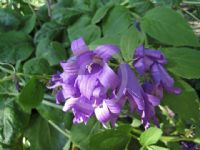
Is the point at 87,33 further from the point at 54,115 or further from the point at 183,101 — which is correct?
the point at 183,101

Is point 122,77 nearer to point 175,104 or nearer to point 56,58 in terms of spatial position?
point 175,104

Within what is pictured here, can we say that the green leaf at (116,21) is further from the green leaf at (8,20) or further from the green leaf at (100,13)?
the green leaf at (8,20)

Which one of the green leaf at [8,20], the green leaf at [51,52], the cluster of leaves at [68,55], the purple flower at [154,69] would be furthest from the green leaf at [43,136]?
the purple flower at [154,69]

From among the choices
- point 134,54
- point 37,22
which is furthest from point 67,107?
point 37,22

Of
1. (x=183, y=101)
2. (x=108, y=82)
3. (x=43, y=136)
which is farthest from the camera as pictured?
(x=43, y=136)

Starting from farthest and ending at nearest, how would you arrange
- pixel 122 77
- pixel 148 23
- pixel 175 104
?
pixel 148 23 < pixel 175 104 < pixel 122 77

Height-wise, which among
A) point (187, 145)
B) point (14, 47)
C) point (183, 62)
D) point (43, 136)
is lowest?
point (187, 145)

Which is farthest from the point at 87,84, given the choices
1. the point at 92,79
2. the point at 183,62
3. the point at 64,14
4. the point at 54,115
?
the point at 64,14
